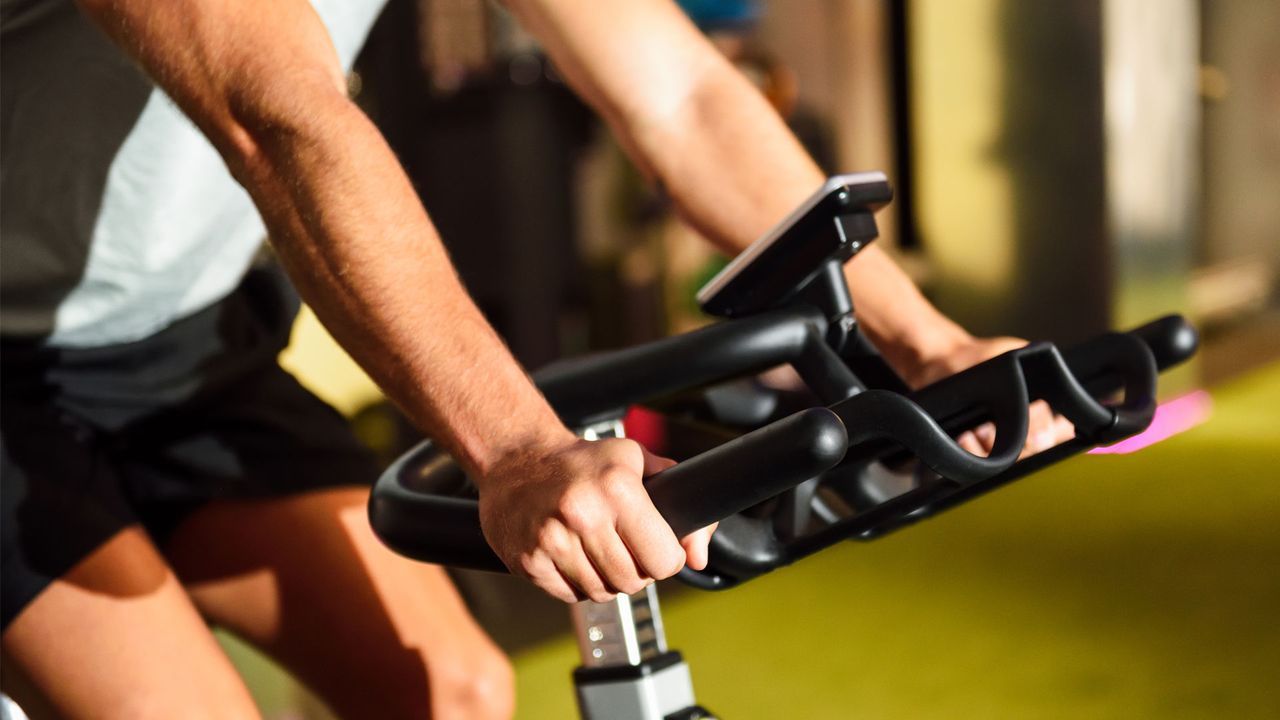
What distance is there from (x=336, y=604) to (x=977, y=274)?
11.5ft

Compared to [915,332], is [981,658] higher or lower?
lower

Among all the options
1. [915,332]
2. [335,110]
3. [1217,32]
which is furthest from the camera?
[1217,32]

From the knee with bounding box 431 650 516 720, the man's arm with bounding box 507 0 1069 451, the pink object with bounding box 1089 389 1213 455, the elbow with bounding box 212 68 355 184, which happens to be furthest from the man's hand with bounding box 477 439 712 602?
the pink object with bounding box 1089 389 1213 455

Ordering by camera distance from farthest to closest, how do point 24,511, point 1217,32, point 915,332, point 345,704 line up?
1. point 1217,32
2. point 345,704
3. point 24,511
4. point 915,332

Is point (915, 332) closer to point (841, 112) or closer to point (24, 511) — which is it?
point (24, 511)

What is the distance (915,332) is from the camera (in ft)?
3.22

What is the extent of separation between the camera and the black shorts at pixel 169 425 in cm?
117

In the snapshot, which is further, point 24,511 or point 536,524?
point 24,511

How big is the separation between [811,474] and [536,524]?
0.15 metres

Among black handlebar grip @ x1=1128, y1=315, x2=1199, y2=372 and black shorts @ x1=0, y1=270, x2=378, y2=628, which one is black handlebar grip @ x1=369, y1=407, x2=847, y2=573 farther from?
black shorts @ x1=0, y1=270, x2=378, y2=628

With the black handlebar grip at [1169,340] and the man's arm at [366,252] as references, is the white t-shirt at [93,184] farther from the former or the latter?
the black handlebar grip at [1169,340]

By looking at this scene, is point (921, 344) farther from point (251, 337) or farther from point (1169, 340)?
point (251, 337)

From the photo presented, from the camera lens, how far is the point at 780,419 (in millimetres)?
686

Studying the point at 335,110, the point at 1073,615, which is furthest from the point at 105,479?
the point at 1073,615
